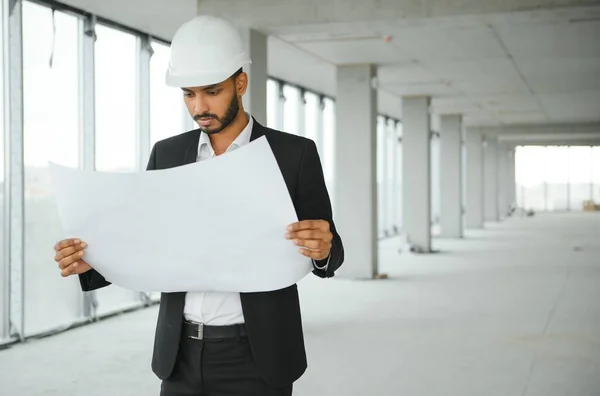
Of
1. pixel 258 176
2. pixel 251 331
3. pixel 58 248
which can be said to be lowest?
pixel 251 331

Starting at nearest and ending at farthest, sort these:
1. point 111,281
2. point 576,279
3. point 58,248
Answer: point 58,248 < point 111,281 < point 576,279

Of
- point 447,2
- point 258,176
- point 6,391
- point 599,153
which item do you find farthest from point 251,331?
point 599,153

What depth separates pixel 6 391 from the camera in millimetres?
5621

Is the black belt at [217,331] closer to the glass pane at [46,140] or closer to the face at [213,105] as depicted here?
the face at [213,105]

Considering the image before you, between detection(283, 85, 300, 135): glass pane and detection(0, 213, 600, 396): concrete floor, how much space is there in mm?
3549

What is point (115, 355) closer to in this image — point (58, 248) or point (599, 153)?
point (58, 248)

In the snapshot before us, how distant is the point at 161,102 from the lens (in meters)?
10.0

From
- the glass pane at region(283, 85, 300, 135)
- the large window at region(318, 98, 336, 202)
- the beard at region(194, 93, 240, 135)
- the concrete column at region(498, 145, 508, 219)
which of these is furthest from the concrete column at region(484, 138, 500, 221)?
the beard at region(194, 93, 240, 135)

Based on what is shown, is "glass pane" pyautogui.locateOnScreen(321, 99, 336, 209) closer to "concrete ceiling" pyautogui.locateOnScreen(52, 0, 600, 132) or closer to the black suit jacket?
"concrete ceiling" pyautogui.locateOnScreen(52, 0, 600, 132)

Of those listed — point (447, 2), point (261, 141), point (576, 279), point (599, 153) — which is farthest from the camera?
point (599, 153)

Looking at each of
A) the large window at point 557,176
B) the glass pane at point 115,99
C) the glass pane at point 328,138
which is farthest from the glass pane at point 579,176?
the glass pane at point 115,99

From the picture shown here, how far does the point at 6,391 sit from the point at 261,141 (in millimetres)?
4616

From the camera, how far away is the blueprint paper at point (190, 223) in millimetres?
1816

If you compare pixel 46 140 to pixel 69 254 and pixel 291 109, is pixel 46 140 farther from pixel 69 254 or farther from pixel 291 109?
pixel 291 109
